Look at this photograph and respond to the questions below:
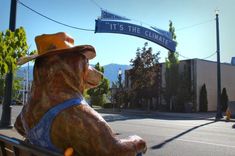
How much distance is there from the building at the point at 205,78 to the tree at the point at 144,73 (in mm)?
2552

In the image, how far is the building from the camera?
38.0 m

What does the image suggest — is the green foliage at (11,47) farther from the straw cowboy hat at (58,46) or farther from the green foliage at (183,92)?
the green foliage at (183,92)

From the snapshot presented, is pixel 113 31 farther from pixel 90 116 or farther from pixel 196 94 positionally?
pixel 196 94

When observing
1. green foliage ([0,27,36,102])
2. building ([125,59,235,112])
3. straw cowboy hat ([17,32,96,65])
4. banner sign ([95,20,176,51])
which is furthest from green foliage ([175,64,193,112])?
straw cowboy hat ([17,32,96,65])

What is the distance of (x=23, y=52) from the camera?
10312 mm

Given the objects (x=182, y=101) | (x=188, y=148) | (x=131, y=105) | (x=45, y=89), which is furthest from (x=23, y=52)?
(x=131, y=105)

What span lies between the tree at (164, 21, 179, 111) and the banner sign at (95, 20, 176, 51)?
16.5 metres

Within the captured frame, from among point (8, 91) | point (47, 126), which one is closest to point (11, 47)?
point (8, 91)

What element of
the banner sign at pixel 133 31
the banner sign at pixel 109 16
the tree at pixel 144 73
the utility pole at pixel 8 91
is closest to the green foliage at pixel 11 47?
the utility pole at pixel 8 91

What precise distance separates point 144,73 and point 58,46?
115ft

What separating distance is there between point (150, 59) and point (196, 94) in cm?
568

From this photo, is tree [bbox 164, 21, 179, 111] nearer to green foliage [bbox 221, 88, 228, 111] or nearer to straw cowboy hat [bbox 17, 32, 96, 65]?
green foliage [bbox 221, 88, 228, 111]

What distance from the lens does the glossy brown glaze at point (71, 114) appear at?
2.52 meters

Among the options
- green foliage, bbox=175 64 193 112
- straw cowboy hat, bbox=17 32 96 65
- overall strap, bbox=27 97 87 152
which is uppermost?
green foliage, bbox=175 64 193 112
